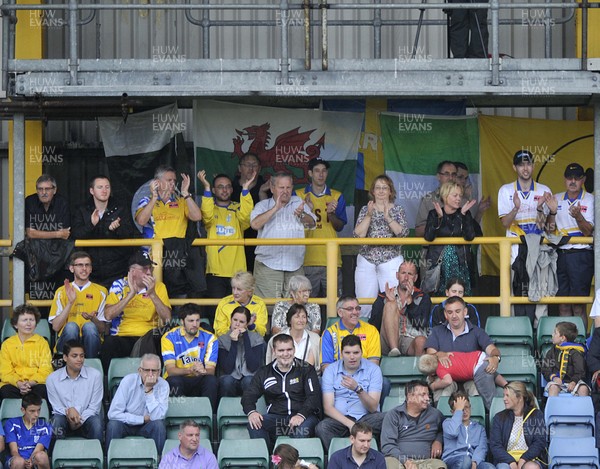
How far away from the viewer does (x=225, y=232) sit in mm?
16547

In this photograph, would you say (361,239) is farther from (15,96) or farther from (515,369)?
(15,96)

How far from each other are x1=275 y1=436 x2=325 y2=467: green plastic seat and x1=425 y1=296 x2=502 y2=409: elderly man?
69.1 inches

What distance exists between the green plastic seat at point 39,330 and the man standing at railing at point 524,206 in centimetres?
494

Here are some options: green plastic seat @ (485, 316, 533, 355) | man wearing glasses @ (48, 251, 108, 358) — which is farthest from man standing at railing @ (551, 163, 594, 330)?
man wearing glasses @ (48, 251, 108, 358)

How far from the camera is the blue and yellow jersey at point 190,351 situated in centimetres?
1502

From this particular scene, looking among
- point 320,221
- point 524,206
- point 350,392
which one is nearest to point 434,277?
point 524,206

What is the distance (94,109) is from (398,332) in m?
4.09

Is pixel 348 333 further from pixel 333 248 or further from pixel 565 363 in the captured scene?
pixel 565 363

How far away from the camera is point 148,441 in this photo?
1381cm

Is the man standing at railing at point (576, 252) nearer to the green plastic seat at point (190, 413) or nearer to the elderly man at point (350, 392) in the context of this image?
the elderly man at point (350, 392)

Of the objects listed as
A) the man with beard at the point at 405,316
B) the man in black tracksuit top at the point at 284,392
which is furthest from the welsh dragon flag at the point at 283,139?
the man in black tracksuit top at the point at 284,392

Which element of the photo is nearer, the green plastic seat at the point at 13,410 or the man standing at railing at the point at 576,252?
the green plastic seat at the point at 13,410

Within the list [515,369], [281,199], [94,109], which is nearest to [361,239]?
[281,199]

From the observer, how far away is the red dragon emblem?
57.8 ft
